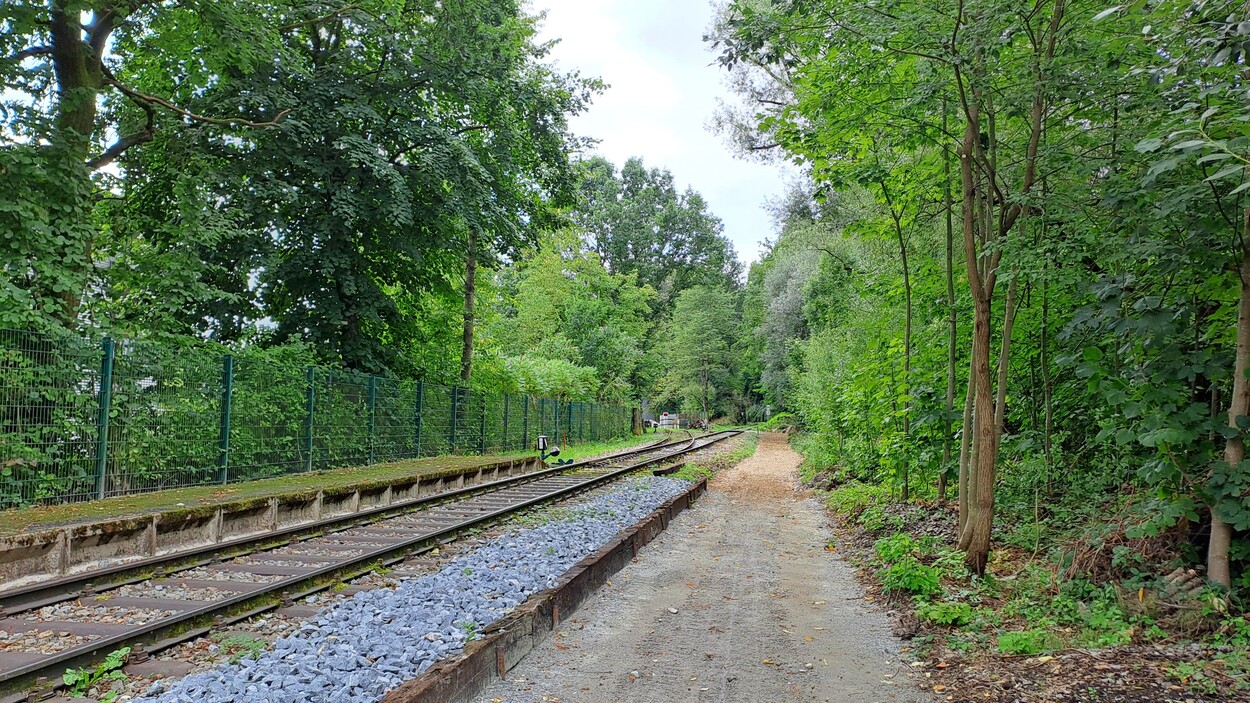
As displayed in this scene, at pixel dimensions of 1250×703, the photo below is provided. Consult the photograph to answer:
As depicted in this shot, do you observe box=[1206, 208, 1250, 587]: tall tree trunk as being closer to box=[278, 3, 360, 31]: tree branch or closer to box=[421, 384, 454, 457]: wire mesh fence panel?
box=[278, 3, 360, 31]: tree branch

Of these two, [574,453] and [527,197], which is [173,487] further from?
[574,453]

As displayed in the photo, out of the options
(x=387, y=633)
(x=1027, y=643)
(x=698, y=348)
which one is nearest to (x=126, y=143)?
(x=387, y=633)

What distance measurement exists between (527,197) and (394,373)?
22.5 ft

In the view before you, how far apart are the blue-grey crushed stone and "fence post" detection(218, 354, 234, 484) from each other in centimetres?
615

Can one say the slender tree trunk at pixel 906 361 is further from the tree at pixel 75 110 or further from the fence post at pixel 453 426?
the fence post at pixel 453 426

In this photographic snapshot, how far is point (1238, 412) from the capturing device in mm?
5070

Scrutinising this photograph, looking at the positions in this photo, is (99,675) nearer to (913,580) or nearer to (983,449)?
(913,580)

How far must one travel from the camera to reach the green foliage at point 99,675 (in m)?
4.26

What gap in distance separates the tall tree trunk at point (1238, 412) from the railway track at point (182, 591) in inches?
275

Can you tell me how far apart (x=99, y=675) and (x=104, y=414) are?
7.08 meters

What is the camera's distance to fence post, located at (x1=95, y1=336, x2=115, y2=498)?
10180 millimetres

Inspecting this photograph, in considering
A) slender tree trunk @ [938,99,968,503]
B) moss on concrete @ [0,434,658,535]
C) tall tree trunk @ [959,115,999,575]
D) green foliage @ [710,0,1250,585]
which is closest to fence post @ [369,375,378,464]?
moss on concrete @ [0,434,658,535]

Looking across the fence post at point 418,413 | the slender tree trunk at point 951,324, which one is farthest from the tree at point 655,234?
the slender tree trunk at point 951,324

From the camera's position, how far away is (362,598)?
20.7 ft
